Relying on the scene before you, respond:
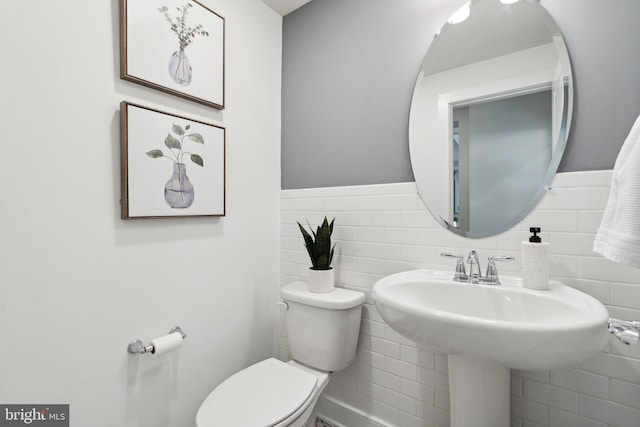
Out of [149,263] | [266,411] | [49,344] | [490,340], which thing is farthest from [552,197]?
[49,344]

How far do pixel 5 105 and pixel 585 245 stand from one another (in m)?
1.86

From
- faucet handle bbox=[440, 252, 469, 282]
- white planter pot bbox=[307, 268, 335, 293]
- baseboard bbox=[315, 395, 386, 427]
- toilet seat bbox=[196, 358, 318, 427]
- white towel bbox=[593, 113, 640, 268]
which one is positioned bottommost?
baseboard bbox=[315, 395, 386, 427]

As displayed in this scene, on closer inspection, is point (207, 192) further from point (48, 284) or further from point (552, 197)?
point (552, 197)

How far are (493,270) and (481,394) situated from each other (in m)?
0.42

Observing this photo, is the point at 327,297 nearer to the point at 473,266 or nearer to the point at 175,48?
the point at 473,266

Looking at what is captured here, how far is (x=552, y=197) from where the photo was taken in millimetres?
1042

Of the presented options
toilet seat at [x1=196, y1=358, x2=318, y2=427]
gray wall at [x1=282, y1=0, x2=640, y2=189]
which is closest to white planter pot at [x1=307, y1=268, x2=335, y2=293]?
toilet seat at [x1=196, y1=358, x2=318, y2=427]

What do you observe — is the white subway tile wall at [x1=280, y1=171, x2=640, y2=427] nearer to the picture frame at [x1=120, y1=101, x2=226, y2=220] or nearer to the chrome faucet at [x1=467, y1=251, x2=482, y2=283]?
the chrome faucet at [x1=467, y1=251, x2=482, y2=283]

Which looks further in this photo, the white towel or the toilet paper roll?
the toilet paper roll

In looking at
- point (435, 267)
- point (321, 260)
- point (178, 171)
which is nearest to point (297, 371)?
point (321, 260)

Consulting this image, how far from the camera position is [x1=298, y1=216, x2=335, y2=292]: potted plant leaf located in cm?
144

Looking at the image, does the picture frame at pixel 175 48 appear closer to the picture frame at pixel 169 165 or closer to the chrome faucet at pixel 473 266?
the picture frame at pixel 169 165

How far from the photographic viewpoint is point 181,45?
1254 millimetres

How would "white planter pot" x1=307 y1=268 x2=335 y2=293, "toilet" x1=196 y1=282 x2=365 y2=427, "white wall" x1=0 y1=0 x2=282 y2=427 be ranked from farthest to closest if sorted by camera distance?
"white planter pot" x1=307 y1=268 x2=335 y2=293 < "toilet" x1=196 y1=282 x2=365 y2=427 < "white wall" x1=0 y1=0 x2=282 y2=427
